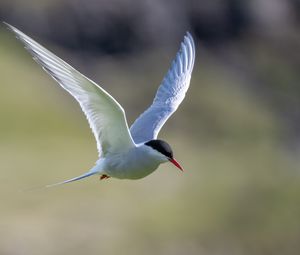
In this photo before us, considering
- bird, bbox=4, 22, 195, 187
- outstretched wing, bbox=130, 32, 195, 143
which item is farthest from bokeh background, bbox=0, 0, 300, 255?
bird, bbox=4, 22, 195, 187

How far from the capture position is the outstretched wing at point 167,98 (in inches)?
363

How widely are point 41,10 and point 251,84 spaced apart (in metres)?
7.08

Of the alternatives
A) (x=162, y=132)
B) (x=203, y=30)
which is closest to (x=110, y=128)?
(x=162, y=132)

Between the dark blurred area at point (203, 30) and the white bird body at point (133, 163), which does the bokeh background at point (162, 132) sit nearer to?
the dark blurred area at point (203, 30)

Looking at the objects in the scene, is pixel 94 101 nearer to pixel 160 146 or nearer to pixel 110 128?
pixel 110 128

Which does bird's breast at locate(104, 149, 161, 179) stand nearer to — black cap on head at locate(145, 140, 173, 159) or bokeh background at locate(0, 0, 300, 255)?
black cap on head at locate(145, 140, 173, 159)

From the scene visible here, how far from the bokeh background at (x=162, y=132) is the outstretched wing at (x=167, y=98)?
6.42 metres

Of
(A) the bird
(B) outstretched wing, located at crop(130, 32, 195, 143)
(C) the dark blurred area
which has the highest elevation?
(A) the bird

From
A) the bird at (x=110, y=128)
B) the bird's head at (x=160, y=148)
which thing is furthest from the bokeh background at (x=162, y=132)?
the bird's head at (x=160, y=148)

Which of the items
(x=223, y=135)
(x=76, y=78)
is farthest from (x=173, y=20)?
(x=76, y=78)

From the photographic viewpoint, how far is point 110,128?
8336mm

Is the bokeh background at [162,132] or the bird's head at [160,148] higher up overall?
the bird's head at [160,148]

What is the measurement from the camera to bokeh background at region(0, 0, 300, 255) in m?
18.0

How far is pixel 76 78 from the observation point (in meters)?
7.84
